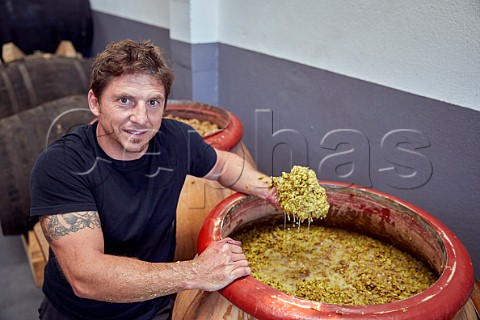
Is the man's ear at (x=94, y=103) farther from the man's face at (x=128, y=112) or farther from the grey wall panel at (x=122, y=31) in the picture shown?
the grey wall panel at (x=122, y=31)

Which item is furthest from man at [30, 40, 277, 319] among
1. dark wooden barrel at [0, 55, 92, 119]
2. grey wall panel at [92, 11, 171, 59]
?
dark wooden barrel at [0, 55, 92, 119]

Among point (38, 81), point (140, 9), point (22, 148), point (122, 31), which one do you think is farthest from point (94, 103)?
point (122, 31)

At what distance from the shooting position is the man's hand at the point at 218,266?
1.18 m

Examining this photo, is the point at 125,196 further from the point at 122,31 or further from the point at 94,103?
the point at 122,31

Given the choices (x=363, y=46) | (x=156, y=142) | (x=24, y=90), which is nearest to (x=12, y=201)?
(x=24, y=90)

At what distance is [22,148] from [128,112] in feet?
5.35

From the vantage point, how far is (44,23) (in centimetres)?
438

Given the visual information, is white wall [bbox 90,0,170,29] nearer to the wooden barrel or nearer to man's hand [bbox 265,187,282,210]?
the wooden barrel

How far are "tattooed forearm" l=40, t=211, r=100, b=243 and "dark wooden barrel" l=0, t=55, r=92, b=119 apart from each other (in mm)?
2565

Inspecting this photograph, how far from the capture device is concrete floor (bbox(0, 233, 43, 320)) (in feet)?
8.53

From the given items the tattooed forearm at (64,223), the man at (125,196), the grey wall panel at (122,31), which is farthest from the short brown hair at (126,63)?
the grey wall panel at (122,31)

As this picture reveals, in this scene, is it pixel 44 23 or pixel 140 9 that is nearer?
pixel 140 9

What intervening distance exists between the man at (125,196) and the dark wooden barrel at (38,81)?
228 centimetres

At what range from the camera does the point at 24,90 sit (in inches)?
139
